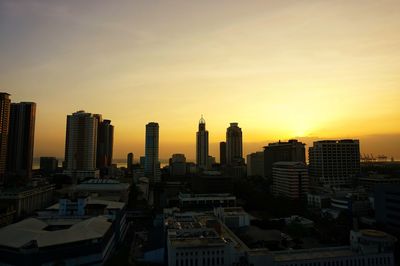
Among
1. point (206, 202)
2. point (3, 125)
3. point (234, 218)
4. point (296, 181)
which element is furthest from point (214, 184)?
point (3, 125)

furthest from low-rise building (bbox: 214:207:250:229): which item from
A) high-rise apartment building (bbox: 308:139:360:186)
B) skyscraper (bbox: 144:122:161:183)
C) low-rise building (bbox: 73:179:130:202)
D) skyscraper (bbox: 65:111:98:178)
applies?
skyscraper (bbox: 144:122:161:183)

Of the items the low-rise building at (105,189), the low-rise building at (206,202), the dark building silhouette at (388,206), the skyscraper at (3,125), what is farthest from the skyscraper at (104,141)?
the dark building silhouette at (388,206)

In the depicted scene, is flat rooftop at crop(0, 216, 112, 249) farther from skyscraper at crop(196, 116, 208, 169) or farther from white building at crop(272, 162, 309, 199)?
skyscraper at crop(196, 116, 208, 169)

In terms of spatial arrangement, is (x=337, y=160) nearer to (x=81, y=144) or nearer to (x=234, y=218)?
(x=234, y=218)

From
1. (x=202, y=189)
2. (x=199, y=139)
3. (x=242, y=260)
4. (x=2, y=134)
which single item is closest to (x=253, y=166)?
(x=199, y=139)

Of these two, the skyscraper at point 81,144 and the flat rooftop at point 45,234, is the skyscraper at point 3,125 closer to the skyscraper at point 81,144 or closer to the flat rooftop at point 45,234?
the skyscraper at point 81,144

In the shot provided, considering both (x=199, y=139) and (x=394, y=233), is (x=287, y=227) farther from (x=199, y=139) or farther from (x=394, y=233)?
(x=199, y=139)
